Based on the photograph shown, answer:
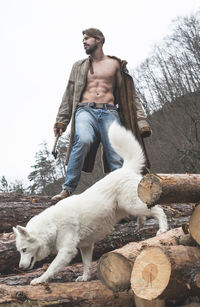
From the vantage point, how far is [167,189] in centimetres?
269

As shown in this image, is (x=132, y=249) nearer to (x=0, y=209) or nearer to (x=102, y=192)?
(x=102, y=192)

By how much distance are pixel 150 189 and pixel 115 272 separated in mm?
743

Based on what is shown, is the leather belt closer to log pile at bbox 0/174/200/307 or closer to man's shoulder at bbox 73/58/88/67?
man's shoulder at bbox 73/58/88/67

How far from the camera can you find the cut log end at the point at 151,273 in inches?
90.7

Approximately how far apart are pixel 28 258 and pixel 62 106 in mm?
3324

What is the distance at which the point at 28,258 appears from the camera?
3.60 m

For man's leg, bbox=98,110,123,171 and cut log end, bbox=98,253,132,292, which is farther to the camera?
man's leg, bbox=98,110,123,171

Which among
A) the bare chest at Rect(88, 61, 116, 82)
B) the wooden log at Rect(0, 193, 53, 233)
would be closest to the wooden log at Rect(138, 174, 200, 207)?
the wooden log at Rect(0, 193, 53, 233)

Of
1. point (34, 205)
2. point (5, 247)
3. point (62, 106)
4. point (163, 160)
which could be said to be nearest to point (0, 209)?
point (34, 205)

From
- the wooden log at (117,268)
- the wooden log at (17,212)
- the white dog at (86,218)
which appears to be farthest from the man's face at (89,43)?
the wooden log at (117,268)

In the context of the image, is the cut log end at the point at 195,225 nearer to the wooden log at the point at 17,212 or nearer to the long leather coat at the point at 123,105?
the long leather coat at the point at 123,105

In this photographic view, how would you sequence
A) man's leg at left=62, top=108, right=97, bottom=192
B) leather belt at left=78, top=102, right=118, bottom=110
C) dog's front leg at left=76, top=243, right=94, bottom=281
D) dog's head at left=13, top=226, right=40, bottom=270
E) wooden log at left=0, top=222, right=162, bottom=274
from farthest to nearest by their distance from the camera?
1. leather belt at left=78, top=102, right=118, bottom=110
2. man's leg at left=62, top=108, right=97, bottom=192
3. wooden log at left=0, top=222, right=162, bottom=274
4. dog's front leg at left=76, top=243, right=94, bottom=281
5. dog's head at left=13, top=226, right=40, bottom=270

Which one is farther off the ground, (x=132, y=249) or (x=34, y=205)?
(x=34, y=205)

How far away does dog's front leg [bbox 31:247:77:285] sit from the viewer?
338 cm
